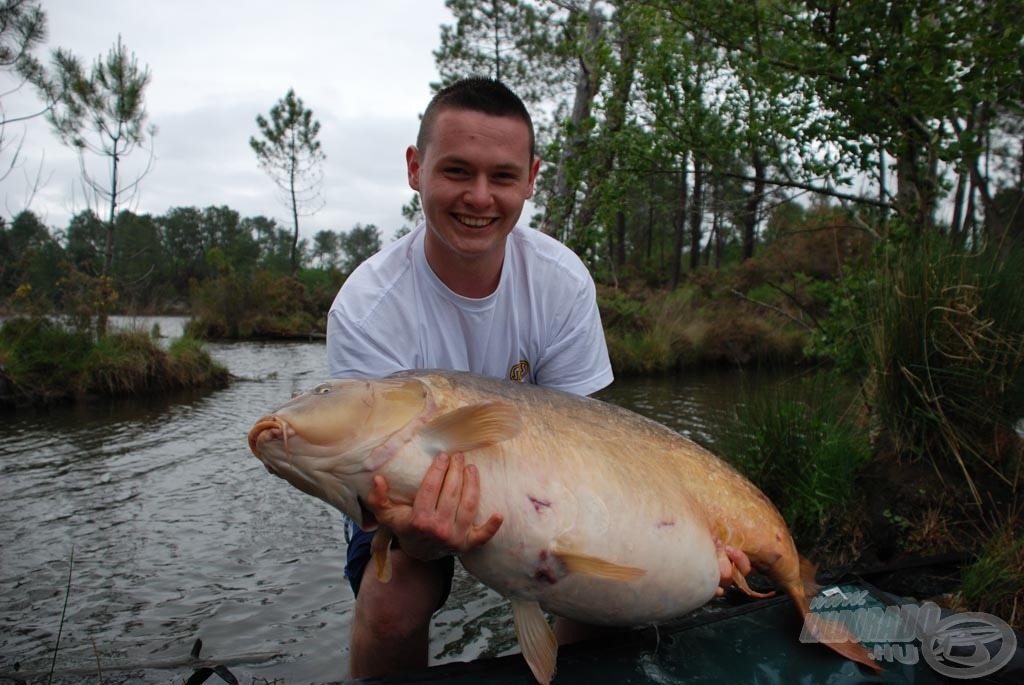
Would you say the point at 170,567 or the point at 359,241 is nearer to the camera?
the point at 170,567

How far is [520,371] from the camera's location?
294 centimetres

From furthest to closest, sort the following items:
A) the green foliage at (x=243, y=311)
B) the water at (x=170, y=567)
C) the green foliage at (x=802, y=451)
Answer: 1. the green foliage at (x=243, y=311)
2. the green foliage at (x=802, y=451)
3. the water at (x=170, y=567)

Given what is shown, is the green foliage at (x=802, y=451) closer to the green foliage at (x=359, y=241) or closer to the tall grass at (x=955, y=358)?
the tall grass at (x=955, y=358)

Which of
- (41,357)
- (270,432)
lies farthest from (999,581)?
(41,357)

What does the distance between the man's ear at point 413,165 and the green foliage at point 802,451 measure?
3.26 m

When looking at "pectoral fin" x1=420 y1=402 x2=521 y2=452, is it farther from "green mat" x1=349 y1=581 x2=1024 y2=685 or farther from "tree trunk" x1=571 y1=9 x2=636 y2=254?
"tree trunk" x1=571 y1=9 x2=636 y2=254

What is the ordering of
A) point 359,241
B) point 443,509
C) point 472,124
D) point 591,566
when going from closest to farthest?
point 443,509
point 591,566
point 472,124
point 359,241

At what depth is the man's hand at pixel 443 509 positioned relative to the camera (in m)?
1.82

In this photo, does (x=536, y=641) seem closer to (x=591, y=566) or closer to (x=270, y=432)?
(x=591, y=566)

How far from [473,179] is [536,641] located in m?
1.61

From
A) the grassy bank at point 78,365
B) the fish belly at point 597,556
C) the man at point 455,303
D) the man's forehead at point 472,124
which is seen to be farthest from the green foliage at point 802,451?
the grassy bank at point 78,365

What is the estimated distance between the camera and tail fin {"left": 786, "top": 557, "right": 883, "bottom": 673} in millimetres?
Result: 2184

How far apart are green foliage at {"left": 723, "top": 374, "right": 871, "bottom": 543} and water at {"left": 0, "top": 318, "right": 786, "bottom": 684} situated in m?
2.13

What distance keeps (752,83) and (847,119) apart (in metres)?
0.95
